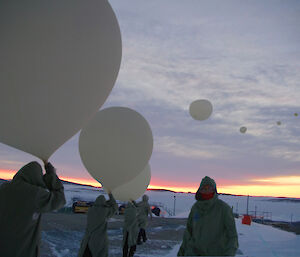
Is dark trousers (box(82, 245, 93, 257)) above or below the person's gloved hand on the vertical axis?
below

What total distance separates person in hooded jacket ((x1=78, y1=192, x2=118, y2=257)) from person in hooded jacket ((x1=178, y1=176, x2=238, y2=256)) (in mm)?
2203

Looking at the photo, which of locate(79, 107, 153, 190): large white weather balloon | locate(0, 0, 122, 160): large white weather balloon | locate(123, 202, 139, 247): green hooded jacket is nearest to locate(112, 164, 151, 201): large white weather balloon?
locate(123, 202, 139, 247): green hooded jacket

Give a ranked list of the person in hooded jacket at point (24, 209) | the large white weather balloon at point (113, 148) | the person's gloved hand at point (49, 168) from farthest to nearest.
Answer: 1. the large white weather balloon at point (113, 148)
2. the person's gloved hand at point (49, 168)
3. the person in hooded jacket at point (24, 209)

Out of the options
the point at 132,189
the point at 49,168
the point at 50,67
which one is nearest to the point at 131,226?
the point at 132,189

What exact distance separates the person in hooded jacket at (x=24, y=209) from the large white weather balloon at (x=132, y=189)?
445 cm

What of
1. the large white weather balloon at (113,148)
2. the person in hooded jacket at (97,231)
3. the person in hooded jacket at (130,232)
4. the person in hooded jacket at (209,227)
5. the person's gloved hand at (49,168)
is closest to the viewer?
the person's gloved hand at (49,168)

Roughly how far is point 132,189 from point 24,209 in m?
4.87

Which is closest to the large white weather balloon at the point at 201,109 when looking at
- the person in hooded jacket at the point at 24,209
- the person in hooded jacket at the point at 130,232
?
the person in hooded jacket at the point at 130,232

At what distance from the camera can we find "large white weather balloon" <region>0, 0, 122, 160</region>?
2898 millimetres

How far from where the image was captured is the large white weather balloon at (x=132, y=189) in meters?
7.50

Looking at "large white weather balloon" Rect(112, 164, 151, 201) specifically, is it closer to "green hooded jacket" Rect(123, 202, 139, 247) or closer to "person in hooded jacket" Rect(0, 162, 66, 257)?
"green hooded jacket" Rect(123, 202, 139, 247)

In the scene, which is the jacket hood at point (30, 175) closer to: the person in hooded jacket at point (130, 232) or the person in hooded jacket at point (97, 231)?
the person in hooded jacket at point (97, 231)

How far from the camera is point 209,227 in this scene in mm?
3428

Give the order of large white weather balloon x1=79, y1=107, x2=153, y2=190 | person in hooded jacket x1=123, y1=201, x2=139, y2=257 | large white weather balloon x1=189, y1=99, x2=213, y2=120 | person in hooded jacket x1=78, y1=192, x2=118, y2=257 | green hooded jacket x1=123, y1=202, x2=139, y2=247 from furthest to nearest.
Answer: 1. large white weather balloon x1=189, y1=99, x2=213, y2=120
2. green hooded jacket x1=123, y1=202, x2=139, y2=247
3. person in hooded jacket x1=123, y1=201, x2=139, y2=257
4. person in hooded jacket x1=78, y1=192, x2=118, y2=257
5. large white weather balloon x1=79, y1=107, x2=153, y2=190
